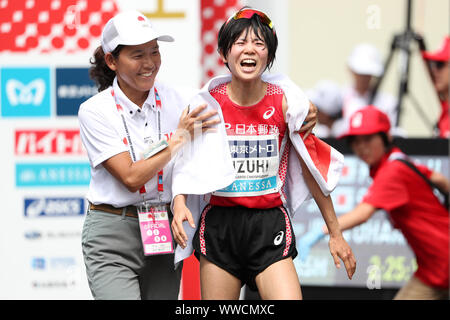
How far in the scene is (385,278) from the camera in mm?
6316

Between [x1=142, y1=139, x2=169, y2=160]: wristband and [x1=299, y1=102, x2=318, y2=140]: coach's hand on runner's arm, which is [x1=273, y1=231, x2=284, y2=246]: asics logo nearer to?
[x1=299, y1=102, x2=318, y2=140]: coach's hand on runner's arm

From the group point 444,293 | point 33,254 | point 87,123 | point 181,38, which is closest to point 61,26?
point 181,38

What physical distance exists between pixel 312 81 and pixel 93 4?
12.2 feet

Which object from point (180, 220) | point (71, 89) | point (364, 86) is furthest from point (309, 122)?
point (364, 86)

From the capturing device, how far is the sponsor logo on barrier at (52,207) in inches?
221

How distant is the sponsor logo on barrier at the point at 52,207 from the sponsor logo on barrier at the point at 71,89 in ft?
1.82

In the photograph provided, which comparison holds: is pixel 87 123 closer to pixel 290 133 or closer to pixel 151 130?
pixel 151 130

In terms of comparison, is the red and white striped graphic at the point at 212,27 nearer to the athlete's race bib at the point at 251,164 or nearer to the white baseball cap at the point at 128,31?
the white baseball cap at the point at 128,31

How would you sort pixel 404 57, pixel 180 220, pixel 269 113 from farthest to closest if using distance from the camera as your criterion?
pixel 404 57, pixel 269 113, pixel 180 220

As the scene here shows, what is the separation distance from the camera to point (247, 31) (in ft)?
11.5

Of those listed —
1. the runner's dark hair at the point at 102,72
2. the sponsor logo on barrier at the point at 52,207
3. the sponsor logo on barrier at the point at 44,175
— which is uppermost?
the runner's dark hair at the point at 102,72

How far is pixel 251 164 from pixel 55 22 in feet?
8.22

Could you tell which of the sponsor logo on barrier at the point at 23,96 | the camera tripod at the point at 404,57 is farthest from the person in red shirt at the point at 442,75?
the sponsor logo on barrier at the point at 23,96

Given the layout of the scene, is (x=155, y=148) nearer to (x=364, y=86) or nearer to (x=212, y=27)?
(x=212, y=27)
